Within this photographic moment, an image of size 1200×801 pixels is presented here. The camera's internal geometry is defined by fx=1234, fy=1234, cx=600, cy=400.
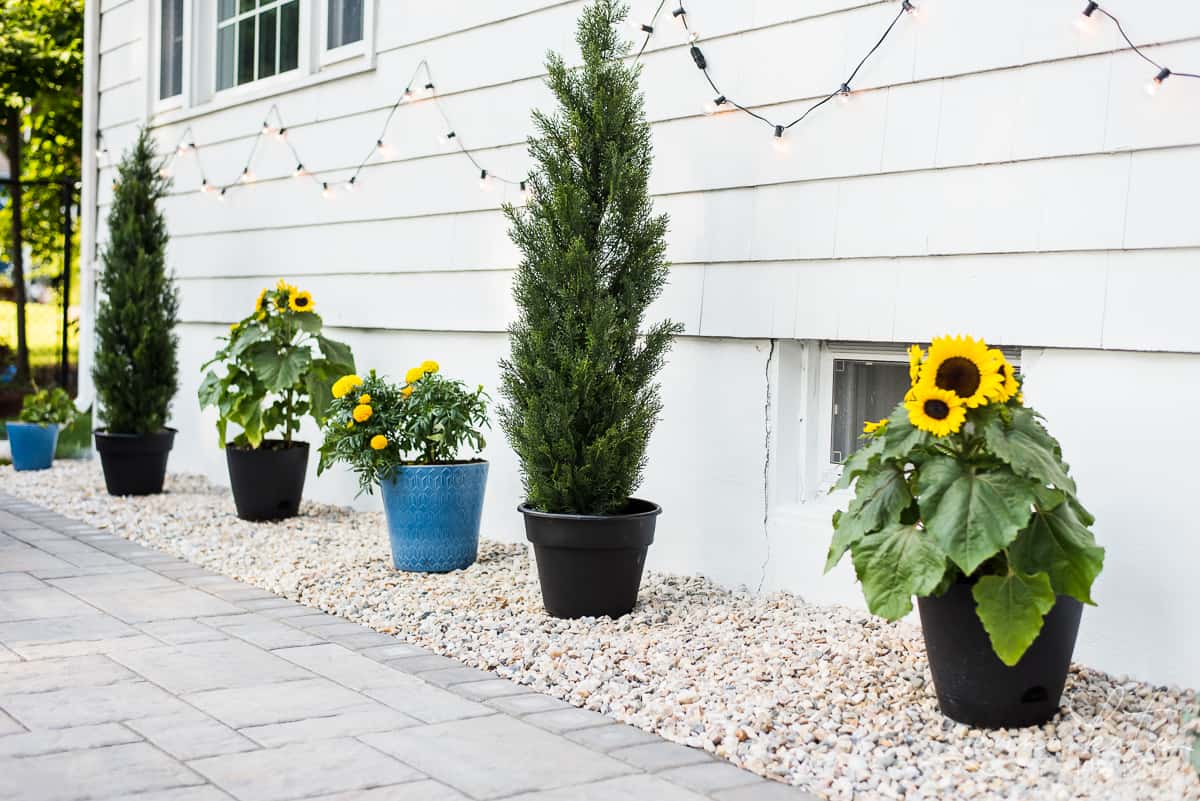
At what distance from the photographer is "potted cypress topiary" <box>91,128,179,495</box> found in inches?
247

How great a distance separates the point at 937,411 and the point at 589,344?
125 cm

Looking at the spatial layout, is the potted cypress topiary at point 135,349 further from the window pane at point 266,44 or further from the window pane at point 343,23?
the window pane at point 343,23

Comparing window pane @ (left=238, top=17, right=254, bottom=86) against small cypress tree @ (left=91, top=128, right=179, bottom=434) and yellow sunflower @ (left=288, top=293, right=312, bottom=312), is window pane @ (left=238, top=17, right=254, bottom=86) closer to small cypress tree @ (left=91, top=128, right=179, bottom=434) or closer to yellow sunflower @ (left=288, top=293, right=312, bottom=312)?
small cypress tree @ (left=91, top=128, right=179, bottom=434)

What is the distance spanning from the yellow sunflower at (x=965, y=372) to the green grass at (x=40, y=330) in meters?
10.8

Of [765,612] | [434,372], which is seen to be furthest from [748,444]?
[434,372]

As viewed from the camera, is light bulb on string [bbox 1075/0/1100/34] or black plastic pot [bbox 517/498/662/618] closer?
light bulb on string [bbox 1075/0/1100/34]

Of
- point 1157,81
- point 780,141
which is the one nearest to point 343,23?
point 780,141

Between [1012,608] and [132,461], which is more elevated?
[1012,608]

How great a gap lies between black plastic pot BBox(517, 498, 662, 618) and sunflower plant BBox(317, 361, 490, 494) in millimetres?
865

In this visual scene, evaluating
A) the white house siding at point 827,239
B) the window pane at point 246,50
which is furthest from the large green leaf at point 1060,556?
the window pane at point 246,50

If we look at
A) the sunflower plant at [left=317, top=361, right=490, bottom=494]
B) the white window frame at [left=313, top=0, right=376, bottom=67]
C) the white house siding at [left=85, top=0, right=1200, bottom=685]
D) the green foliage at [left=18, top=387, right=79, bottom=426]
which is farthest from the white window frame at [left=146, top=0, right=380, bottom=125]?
the sunflower plant at [left=317, top=361, right=490, bottom=494]

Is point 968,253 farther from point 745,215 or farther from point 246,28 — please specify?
point 246,28

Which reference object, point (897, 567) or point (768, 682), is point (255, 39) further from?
point (897, 567)

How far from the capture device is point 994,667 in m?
2.71
